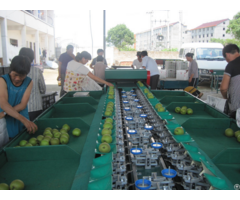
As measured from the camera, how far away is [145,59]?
6.92m

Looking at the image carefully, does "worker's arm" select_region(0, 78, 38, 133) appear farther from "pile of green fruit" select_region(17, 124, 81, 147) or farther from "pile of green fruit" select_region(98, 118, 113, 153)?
"pile of green fruit" select_region(98, 118, 113, 153)

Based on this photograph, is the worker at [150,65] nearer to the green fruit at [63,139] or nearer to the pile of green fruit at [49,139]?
the pile of green fruit at [49,139]

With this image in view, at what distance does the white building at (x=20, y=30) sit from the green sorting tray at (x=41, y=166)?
12562 mm

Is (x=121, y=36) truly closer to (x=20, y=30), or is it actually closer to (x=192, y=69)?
(x=20, y=30)

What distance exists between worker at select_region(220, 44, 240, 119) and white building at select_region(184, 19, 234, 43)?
2416 inches

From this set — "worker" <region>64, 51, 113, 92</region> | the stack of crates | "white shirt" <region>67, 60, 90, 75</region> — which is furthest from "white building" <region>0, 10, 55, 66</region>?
"white shirt" <region>67, 60, 90, 75</region>

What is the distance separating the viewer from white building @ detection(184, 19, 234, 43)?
5919 cm

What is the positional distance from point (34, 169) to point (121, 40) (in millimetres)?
49112

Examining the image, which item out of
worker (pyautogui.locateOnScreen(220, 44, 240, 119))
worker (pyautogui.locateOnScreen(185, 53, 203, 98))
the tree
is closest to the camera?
worker (pyautogui.locateOnScreen(220, 44, 240, 119))

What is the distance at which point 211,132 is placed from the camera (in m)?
2.66

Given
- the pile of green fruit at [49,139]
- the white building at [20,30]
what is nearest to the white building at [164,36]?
the white building at [20,30]

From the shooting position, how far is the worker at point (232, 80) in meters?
3.21
